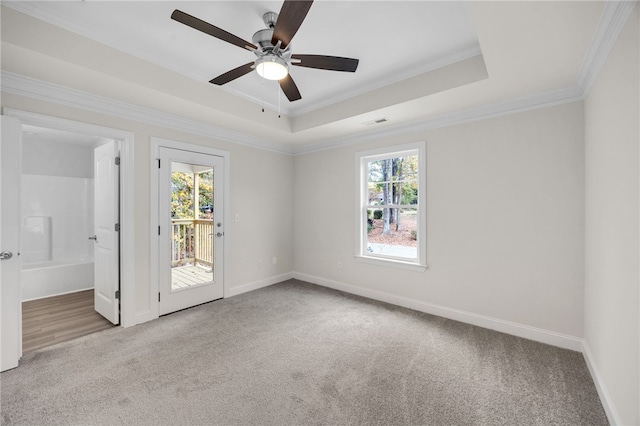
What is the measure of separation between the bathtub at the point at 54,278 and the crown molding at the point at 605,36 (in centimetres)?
650

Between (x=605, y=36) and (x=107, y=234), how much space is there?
4.72 meters

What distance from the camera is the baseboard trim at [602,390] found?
1689 mm

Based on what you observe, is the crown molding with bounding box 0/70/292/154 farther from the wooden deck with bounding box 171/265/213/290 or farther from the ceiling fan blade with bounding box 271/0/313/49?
the ceiling fan blade with bounding box 271/0/313/49

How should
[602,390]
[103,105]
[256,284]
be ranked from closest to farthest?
[602,390] → [103,105] → [256,284]

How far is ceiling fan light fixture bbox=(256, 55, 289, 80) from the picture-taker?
2010mm

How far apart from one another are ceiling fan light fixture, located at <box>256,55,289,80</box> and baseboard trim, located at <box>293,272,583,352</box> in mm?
3088

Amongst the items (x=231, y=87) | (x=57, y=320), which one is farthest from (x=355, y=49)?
(x=57, y=320)

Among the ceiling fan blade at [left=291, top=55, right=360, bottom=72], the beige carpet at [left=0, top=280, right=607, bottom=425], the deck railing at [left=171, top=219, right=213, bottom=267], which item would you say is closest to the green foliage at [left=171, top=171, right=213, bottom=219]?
the deck railing at [left=171, top=219, right=213, bottom=267]

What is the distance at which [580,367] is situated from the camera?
234 centimetres

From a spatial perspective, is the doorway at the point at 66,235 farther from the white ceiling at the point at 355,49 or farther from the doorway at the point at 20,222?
the white ceiling at the point at 355,49

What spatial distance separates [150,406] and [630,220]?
10.1 ft

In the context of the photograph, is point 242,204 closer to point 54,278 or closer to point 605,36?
point 54,278

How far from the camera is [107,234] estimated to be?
329 cm

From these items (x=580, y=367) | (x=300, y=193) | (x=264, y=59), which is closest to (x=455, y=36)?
(x=264, y=59)
